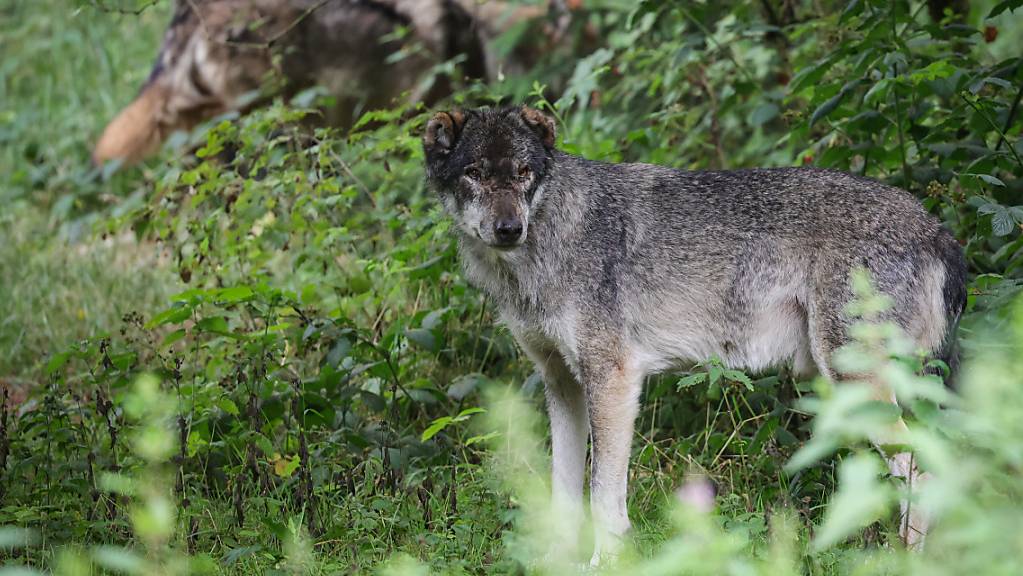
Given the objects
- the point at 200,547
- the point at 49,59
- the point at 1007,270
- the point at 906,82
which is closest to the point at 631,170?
the point at 906,82

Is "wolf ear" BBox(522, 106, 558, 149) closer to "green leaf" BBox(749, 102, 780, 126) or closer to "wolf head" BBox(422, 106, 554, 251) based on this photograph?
"wolf head" BBox(422, 106, 554, 251)

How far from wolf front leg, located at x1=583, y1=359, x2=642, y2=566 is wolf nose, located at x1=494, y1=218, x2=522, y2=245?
0.70m

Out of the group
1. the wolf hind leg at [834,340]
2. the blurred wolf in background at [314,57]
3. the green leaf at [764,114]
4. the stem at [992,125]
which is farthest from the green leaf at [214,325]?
the blurred wolf in background at [314,57]

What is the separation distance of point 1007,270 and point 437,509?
291 centimetres

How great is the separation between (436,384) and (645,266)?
1748mm

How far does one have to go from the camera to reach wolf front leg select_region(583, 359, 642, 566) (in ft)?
16.3

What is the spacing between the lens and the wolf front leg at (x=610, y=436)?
4969 mm

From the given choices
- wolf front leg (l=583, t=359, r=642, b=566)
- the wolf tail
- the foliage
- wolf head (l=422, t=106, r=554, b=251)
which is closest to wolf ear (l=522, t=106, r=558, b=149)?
wolf head (l=422, t=106, r=554, b=251)

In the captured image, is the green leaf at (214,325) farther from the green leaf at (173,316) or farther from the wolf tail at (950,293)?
the wolf tail at (950,293)

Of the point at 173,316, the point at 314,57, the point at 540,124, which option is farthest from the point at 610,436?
the point at 314,57

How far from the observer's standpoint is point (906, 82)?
5.50m

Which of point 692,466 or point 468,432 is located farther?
point 468,432

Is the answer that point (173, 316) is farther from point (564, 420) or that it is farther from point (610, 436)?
point (610, 436)

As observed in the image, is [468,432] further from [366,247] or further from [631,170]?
[366,247]
